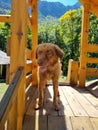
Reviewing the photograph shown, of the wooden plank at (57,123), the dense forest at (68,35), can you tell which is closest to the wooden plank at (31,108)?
the wooden plank at (57,123)

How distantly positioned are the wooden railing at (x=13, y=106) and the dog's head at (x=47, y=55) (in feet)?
2.85

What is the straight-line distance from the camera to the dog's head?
3.62 meters

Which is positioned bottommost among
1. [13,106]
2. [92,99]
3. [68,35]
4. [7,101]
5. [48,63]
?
[92,99]

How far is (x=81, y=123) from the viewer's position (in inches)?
119

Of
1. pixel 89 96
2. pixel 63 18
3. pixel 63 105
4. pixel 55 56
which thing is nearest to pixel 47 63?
pixel 55 56

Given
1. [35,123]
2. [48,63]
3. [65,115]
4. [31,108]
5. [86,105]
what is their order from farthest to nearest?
[86,105], [48,63], [31,108], [65,115], [35,123]

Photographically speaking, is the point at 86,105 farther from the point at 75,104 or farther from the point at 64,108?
the point at 64,108

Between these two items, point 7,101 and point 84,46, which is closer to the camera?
point 7,101

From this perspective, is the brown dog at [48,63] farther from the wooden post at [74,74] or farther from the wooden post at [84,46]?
the wooden post at [74,74]

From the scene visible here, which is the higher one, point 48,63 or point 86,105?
point 48,63

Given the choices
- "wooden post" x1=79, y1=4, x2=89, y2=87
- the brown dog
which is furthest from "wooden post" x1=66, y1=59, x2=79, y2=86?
the brown dog

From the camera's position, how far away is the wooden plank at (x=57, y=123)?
2886 mm

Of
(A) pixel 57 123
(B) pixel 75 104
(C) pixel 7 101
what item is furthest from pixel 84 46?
(C) pixel 7 101

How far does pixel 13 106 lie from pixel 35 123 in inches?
20.7
